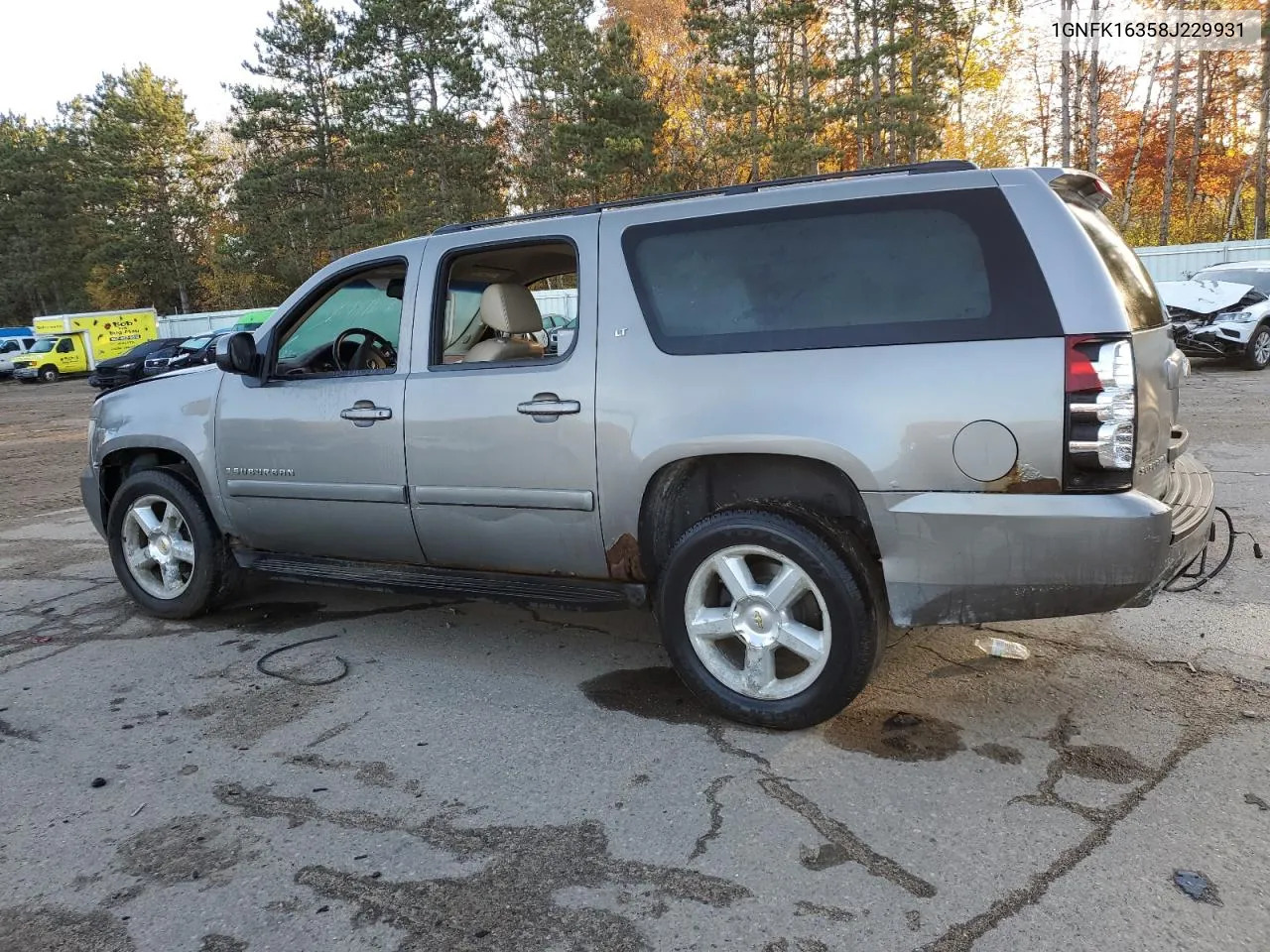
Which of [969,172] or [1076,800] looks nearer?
[1076,800]

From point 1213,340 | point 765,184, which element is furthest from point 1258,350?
point 765,184

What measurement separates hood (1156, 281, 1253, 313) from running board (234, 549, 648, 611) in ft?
44.4

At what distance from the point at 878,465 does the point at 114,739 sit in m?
3.04

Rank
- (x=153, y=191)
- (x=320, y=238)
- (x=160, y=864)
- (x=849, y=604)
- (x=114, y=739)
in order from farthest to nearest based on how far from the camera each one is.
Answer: (x=153, y=191)
(x=320, y=238)
(x=114, y=739)
(x=849, y=604)
(x=160, y=864)

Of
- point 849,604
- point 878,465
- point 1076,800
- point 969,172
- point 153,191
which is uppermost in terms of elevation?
point 153,191

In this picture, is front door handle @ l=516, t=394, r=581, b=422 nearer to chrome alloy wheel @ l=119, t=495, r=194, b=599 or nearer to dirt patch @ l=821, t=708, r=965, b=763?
dirt patch @ l=821, t=708, r=965, b=763

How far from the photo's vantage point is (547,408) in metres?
3.54

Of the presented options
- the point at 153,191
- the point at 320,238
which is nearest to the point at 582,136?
the point at 320,238

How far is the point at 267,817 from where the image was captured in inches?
111

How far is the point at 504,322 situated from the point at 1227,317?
14.0 meters

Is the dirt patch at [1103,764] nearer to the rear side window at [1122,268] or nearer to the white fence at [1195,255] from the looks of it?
the rear side window at [1122,268]

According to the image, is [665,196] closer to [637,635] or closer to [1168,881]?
[637,635]

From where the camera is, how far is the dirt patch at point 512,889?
2.21 m

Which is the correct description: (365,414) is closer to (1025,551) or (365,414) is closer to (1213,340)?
(1025,551)
